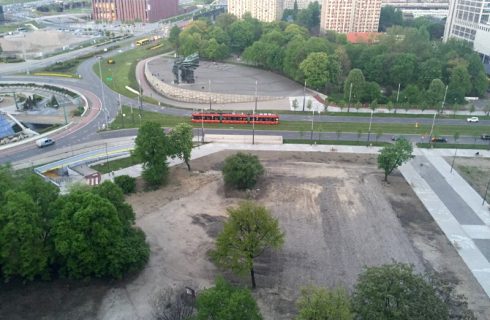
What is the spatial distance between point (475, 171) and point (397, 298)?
142 ft

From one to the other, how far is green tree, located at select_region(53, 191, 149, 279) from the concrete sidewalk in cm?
2230

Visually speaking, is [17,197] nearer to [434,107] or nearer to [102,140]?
[102,140]

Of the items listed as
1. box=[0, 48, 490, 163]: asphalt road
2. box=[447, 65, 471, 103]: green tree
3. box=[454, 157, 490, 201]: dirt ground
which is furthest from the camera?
box=[447, 65, 471, 103]: green tree

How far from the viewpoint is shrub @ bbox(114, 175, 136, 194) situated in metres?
54.7

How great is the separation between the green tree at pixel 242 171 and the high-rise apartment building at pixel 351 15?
119 metres

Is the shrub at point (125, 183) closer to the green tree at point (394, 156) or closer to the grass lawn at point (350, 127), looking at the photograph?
the grass lawn at point (350, 127)

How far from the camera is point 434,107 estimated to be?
88.0 meters

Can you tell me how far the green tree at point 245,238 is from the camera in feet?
122

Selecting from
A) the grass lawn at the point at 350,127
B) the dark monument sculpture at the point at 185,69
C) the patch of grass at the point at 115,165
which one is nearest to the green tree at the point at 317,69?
the grass lawn at the point at 350,127

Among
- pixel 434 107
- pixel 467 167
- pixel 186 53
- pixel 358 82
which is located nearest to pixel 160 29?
pixel 186 53

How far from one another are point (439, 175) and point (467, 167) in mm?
6094

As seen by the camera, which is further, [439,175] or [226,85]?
[226,85]

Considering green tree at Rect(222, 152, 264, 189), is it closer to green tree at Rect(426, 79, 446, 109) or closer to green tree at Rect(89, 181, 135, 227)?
green tree at Rect(89, 181, 135, 227)

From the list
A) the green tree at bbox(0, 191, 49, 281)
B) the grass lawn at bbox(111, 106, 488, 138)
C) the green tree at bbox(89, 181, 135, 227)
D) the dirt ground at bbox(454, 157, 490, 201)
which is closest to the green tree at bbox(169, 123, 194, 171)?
the green tree at bbox(89, 181, 135, 227)
